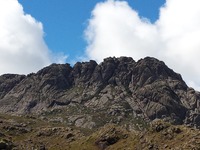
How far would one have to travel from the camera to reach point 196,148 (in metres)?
191

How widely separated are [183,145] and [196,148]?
351 inches

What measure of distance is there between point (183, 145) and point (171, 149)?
6.88m

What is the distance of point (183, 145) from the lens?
199 meters

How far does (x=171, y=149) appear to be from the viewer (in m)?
200

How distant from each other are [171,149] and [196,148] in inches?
569
